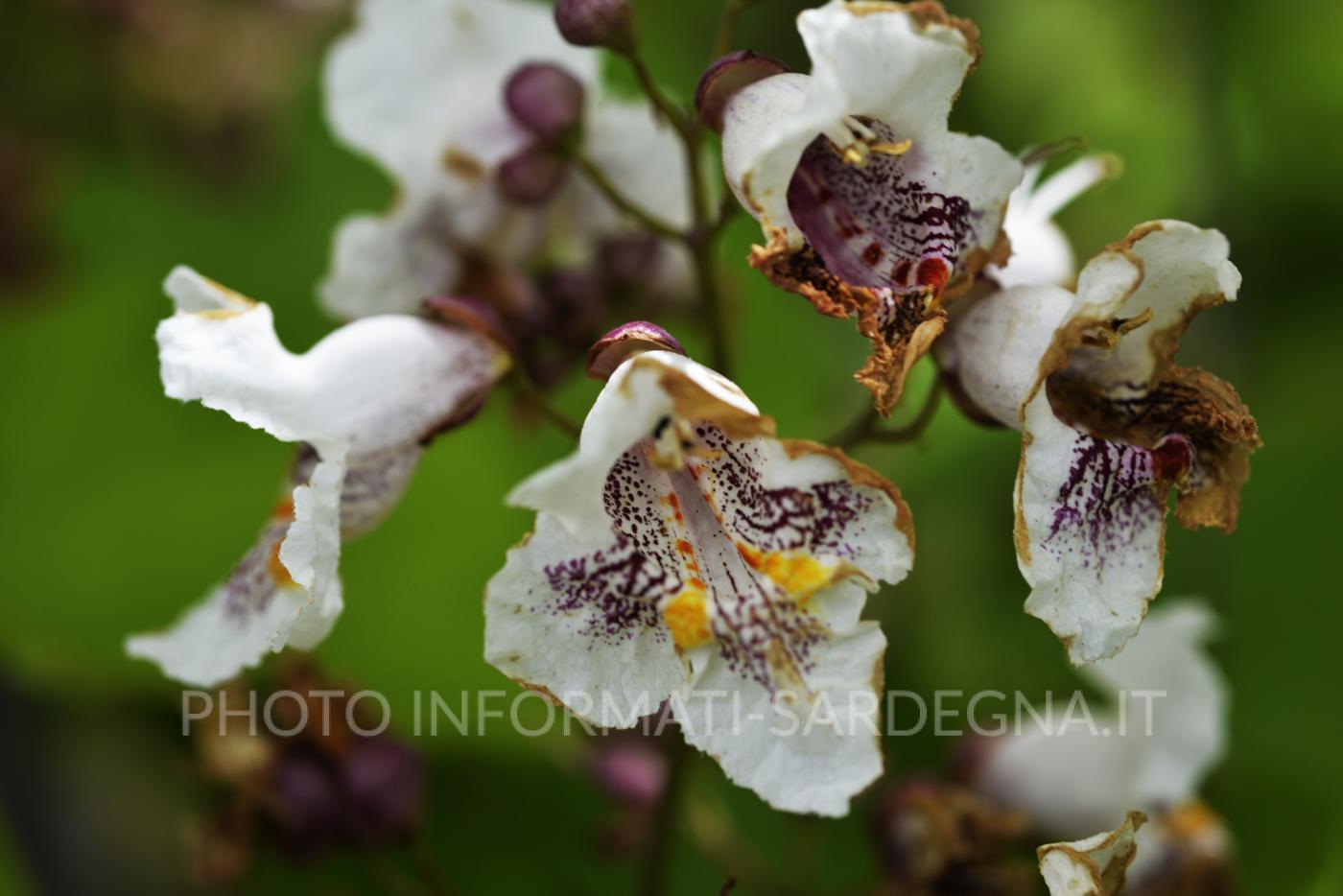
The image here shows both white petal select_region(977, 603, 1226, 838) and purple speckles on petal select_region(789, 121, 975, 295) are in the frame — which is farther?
white petal select_region(977, 603, 1226, 838)

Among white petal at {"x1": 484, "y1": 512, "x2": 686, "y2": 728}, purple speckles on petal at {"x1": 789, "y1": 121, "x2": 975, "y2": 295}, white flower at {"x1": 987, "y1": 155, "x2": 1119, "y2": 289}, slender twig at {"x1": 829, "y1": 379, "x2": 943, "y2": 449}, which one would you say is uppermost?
purple speckles on petal at {"x1": 789, "y1": 121, "x2": 975, "y2": 295}

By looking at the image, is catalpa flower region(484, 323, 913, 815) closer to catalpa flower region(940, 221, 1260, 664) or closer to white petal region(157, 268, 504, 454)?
catalpa flower region(940, 221, 1260, 664)

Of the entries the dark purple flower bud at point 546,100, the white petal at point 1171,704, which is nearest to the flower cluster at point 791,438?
the dark purple flower bud at point 546,100

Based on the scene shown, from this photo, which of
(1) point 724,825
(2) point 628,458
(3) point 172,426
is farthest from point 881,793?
(3) point 172,426

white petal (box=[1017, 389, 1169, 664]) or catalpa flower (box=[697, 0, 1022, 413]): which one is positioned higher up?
catalpa flower (box=[697, 0, 1022, 413])

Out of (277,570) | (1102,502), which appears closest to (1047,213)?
(1102,502)

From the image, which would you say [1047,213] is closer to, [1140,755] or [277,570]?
[1140,755]

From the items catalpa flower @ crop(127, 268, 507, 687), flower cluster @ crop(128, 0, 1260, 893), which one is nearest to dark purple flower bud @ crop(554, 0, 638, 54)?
flower cluster @ crop(128, 0, 1260, 893)
